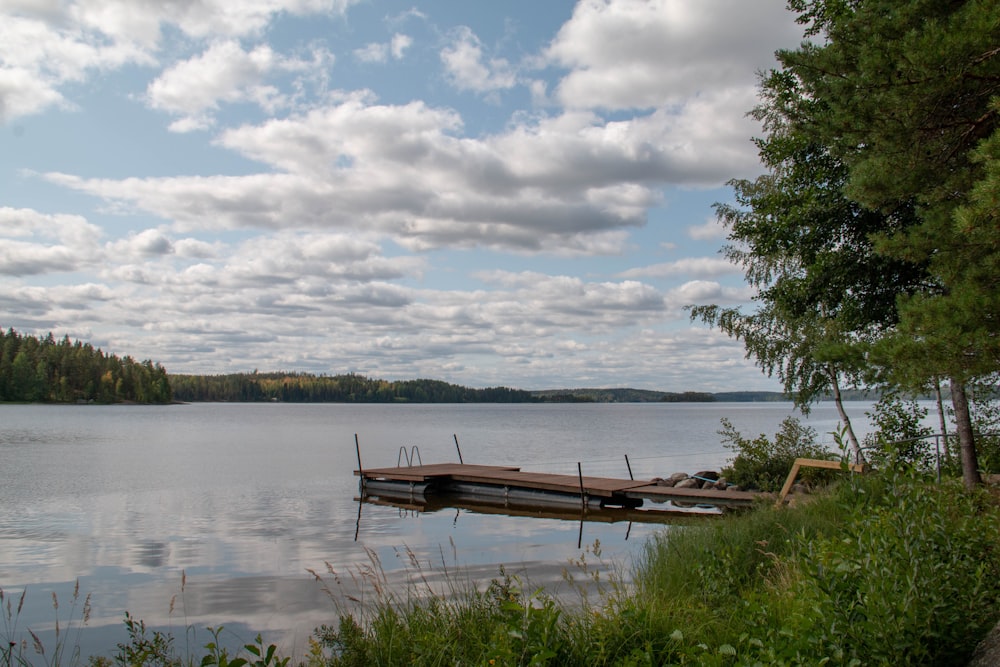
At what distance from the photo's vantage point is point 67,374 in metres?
117

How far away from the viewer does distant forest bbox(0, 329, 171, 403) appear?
356 feet

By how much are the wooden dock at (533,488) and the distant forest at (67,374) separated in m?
105

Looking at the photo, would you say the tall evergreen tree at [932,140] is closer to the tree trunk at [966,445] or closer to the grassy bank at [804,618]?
the grassy bank at [804,618]

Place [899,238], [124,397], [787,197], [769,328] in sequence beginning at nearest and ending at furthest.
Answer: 1. [899,238]
2. [787,197]
3. [769,328]
4. [124,397]

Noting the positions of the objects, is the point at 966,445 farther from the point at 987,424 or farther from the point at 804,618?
the point at 804,618

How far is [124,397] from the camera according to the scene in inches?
5069

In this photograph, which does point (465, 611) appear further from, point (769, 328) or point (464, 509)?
point (769, 328)

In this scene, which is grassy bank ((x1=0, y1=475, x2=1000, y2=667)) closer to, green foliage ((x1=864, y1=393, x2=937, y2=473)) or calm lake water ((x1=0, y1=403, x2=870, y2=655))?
calm lake water ((x1=0, y1=403, x2=870, y2=655))

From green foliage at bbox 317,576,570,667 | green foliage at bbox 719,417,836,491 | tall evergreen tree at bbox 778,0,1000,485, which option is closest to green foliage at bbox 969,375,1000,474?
green foliage at bbox 719,417,836,491

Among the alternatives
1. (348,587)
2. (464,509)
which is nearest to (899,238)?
(348,587)

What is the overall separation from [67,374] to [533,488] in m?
119

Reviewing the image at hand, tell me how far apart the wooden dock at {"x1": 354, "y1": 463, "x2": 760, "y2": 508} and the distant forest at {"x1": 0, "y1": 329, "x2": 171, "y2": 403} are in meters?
105

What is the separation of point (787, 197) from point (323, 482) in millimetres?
21826

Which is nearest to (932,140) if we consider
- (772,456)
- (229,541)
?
(772,456)
